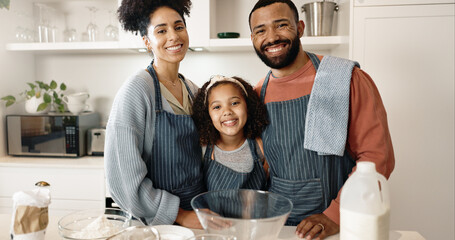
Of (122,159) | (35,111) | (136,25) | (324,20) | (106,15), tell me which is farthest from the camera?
(106,15)

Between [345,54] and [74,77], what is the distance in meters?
2.14

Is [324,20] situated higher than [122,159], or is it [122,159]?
[324,20]

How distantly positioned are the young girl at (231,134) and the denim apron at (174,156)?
9 centimetres

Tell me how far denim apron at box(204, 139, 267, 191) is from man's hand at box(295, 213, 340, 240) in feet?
1.12

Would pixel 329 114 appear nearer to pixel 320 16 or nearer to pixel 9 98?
pixel 320 16

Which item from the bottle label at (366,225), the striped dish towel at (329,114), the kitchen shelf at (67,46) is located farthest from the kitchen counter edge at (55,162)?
the bottle label at (366,225)

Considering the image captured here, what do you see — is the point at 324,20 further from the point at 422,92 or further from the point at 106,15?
the point at 106,15

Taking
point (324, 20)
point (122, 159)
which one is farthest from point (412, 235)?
point (324, 20)

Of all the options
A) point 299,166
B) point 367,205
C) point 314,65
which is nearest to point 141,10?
point 314,65

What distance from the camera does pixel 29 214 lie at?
77cm

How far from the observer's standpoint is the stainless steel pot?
2.35m

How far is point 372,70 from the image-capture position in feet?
6.90

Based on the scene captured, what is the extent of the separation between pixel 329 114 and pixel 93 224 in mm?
831

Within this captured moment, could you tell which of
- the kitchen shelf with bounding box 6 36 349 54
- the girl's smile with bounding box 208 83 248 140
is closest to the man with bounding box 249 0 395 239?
the girl's smile with bounding box 208 83 248 140
